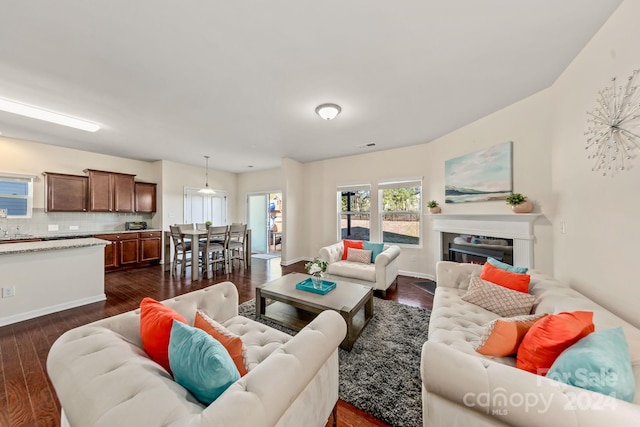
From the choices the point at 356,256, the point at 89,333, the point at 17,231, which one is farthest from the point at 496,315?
the point at 17,231

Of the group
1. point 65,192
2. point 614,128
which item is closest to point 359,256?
point 614,128

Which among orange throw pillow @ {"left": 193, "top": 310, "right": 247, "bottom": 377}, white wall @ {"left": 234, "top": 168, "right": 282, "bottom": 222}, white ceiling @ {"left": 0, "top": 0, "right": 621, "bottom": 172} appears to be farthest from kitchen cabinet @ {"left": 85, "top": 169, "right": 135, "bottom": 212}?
orange throw pillow @ {"left": 193, "top": 310, "right": 247, "bottom": 377}

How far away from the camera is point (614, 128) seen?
1640 mm

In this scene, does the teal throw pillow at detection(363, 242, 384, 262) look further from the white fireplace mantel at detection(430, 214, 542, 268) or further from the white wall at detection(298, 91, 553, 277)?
the white fireplace mantel at detection(430, 214, 542, 268)

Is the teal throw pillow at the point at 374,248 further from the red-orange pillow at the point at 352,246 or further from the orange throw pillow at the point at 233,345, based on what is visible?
the orange throw pillow at the point at 233,345

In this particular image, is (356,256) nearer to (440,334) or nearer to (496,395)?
(440,334)

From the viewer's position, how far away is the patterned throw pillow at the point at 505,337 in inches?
51.4

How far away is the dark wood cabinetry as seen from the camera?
15.5 ft

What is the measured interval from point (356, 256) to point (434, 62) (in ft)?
9.32

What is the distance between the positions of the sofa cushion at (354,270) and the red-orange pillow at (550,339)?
217cm

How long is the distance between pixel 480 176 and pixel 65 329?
550 cm

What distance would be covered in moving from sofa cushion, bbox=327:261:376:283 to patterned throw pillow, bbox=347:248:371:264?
9cm

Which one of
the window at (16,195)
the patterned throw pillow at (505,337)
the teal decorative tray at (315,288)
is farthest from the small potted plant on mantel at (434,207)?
the window at (16,195)

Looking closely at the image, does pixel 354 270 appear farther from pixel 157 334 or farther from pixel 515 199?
pixel 157 334
